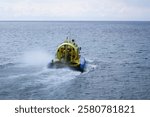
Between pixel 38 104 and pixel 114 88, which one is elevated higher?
pixel 38 104

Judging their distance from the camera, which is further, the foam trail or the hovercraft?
the foam trail

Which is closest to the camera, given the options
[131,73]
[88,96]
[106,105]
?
[106,105]

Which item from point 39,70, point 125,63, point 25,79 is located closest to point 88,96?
point 25,79

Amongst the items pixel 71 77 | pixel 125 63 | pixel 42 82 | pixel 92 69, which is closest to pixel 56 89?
pixel 42 82

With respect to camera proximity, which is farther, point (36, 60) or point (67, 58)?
point (36, 60)

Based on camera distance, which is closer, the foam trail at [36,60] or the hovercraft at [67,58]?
the hovercraft at [67,58]

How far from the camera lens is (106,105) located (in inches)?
915

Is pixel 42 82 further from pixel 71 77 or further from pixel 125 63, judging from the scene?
pixel 125 63

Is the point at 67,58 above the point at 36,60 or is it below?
above

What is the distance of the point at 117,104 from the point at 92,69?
3570cm

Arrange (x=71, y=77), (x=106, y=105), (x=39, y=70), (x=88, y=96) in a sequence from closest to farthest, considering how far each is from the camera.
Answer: (x=106, y=105) < (x=88, y=96) < (x=71, y=77) < (x=39, y=70)

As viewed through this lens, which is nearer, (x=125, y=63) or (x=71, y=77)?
(x=71, y=77)

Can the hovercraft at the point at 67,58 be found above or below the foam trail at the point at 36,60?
above

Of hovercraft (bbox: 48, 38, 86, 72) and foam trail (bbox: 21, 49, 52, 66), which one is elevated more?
hovercraft (bbox: 48, 38, 86, 72)
